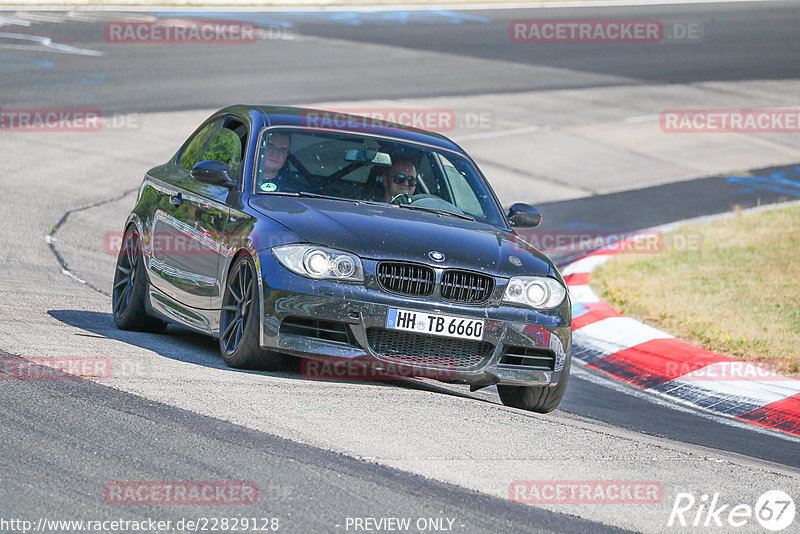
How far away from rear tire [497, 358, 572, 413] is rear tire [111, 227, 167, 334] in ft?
8.98

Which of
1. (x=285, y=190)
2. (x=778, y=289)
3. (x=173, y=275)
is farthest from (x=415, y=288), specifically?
(x=778, y=289)

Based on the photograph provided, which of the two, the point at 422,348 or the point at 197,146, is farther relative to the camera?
the point at 197,146

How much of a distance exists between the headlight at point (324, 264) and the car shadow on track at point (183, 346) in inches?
24.1

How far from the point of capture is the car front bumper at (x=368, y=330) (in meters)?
6.79

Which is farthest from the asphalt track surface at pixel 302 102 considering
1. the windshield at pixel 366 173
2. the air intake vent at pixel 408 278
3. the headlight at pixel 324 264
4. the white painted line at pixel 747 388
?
the windshield at pixel 366 173

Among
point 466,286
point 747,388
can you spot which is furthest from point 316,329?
point 747,388

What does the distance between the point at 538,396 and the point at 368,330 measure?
1257 mm

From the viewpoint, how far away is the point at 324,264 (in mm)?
6840

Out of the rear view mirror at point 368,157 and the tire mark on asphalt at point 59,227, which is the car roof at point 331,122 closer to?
the rear view mirror at point 368,157

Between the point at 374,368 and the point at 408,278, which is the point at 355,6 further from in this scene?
the point at 374,368

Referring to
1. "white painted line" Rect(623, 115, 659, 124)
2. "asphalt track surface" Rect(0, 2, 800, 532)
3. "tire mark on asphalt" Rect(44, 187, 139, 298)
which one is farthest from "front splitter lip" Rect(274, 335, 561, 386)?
"white painted line" Rect(623, 115, 659, 124)

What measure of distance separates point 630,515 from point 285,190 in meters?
3.50

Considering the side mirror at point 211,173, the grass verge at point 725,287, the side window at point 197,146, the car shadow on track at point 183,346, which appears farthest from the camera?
the grass verge at point 725,287

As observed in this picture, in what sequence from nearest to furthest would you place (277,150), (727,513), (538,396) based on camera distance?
(727,513), (538,396), (277,150)
